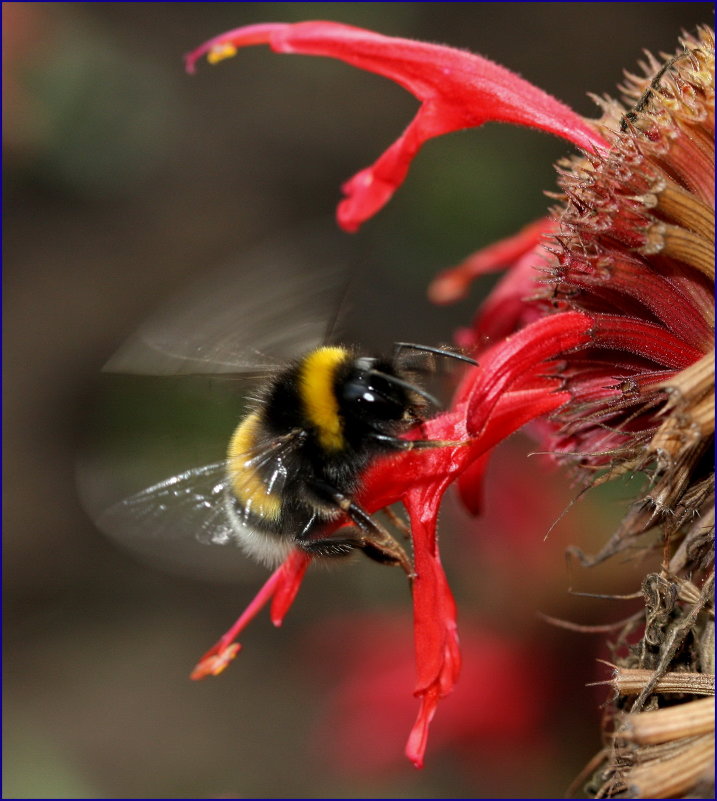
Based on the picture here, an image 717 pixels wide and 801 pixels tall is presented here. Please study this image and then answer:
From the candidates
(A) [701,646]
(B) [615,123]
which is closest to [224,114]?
(B) [615,123]

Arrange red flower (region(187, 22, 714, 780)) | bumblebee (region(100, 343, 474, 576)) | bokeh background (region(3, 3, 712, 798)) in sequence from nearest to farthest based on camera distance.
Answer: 1. red flower (region(187, 22, 714, 780))
2. bumblebee (region(100, 343, 474, 576))
3. bokeh background (region(3, 3, 712, 798))

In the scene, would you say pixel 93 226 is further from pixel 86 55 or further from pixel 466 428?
pixel 466 428

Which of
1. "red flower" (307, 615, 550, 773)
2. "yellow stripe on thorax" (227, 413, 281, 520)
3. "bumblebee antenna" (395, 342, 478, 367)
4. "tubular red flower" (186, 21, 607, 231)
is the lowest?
"red flower" (307, 615, 550, 773)

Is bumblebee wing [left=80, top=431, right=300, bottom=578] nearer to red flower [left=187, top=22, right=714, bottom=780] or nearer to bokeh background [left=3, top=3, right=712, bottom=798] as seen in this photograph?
red flower [left=187, top=22, right=714, bottom=780]

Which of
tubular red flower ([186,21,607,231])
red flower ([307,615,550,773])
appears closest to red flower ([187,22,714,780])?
tubular red flower ([186,21,607,231])

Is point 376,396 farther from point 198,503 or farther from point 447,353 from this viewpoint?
point 198,503
